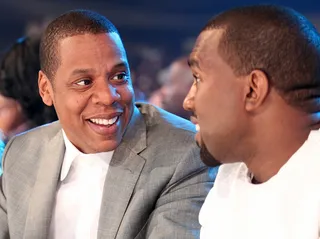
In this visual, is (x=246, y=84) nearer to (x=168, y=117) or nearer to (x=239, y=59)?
(x=239, y=59)

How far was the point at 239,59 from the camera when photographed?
1.19 meters

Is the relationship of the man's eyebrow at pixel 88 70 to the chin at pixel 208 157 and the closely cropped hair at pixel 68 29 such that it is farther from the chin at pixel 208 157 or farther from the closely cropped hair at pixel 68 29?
the chin at pixel 208 157

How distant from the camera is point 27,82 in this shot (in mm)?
2500

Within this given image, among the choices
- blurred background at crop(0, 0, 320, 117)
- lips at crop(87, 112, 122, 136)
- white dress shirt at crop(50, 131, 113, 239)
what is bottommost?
white dress shirt at crop(50, 131, 113, 239)

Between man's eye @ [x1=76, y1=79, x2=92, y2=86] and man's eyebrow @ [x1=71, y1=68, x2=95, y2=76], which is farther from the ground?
man's eyebrow @ [x1=71, y1=68, x2=95, y2=76]

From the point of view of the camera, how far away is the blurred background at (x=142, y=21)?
3797mm

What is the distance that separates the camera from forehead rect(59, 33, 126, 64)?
1.67 m

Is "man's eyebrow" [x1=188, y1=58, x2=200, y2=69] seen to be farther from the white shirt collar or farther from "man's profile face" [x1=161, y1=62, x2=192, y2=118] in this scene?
"man's profile face" [x1=161, y1=62, x2=192, y2=118]

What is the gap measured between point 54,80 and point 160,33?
7.13ft

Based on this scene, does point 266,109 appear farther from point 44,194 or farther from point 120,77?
point 44,194

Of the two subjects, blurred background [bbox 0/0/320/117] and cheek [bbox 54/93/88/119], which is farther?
blurred background [bbox 0/0/320/117]

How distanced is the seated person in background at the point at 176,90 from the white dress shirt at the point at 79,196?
3.26ft

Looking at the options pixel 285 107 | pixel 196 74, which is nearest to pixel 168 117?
pixel 196 74

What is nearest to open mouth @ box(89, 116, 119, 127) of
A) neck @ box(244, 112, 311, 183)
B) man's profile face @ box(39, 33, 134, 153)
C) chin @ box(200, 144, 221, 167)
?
man's profile face @ box(39, 33, 134, 153)
